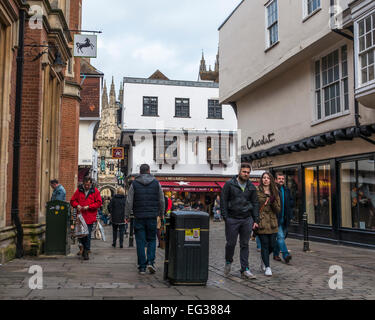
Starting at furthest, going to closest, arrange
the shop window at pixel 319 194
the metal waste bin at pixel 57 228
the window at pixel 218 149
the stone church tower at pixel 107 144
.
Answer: the stone church tower at pixel 107 144 < the window at pixel 218 149 < the shop window at pixel 319 194 < the metal waste bin at pixel 57 228

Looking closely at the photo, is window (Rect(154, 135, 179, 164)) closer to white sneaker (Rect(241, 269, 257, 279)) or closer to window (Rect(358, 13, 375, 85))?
window (Rect(358, 13, 375, 85))

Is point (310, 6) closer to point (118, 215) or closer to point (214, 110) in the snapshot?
point (118, 215)

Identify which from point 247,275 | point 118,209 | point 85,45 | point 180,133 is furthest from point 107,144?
point 247,275

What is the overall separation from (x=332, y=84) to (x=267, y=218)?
8328 millimetres

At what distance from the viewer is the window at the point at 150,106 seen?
37.3 metres

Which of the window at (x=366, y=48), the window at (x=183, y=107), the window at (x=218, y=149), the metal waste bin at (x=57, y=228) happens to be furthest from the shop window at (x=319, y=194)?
the window at (x=183, y=107)

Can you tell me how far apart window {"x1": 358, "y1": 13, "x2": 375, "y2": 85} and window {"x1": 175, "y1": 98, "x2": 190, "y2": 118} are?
1019 inches

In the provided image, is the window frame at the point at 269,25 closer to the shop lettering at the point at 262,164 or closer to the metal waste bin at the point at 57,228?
the shop lettering at the point at 262,164

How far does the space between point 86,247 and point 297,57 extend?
402 inches

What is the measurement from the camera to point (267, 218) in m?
8.02

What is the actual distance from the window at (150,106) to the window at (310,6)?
2267cm

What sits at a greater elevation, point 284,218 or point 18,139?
point 18,139

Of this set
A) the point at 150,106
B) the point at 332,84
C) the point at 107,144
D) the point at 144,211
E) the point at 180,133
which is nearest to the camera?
the point at 144,211

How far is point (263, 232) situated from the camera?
7.89 meters
